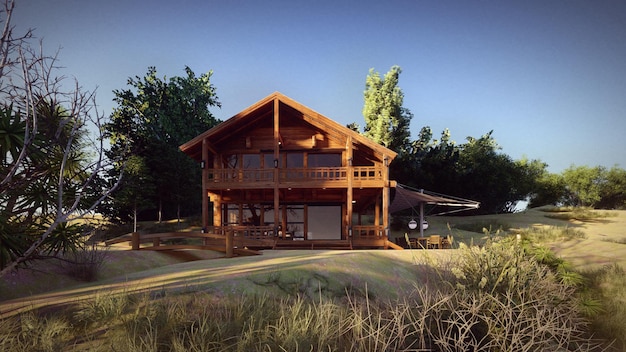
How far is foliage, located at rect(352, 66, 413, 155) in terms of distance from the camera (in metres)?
Result: 35.2

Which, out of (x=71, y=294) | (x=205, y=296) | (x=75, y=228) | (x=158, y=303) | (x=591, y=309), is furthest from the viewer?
(x=75, y=228)

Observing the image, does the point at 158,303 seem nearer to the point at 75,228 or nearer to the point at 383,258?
the point at 75,228

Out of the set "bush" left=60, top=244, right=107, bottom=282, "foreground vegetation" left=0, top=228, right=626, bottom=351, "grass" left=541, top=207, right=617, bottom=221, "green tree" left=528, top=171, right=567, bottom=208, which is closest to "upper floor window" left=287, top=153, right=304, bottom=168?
"bush" left=60, top=244, right=107, bottom=282

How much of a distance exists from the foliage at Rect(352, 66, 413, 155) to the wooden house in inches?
415

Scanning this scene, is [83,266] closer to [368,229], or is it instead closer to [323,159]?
[368,229]

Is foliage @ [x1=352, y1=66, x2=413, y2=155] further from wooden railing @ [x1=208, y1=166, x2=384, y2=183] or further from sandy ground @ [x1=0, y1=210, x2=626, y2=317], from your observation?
sandy ground @ [x1=0, y1=210, x2=626, y2=317]

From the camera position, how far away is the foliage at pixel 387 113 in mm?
Answer: 35156

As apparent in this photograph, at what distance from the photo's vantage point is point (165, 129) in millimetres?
36906

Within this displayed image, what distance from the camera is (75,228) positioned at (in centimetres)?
986

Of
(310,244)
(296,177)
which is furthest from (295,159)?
(310,244)

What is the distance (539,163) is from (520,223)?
87.3ft

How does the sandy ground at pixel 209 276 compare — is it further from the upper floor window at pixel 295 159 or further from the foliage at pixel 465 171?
the foliage at pixel 465 171

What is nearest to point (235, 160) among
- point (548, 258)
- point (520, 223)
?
point (548, 258)

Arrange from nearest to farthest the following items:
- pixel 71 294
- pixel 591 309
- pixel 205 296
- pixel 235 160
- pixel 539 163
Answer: pixel 205 296 → pixel 71 294 → pixel 591 309 → pixel 235 160 → pixel 539 163
